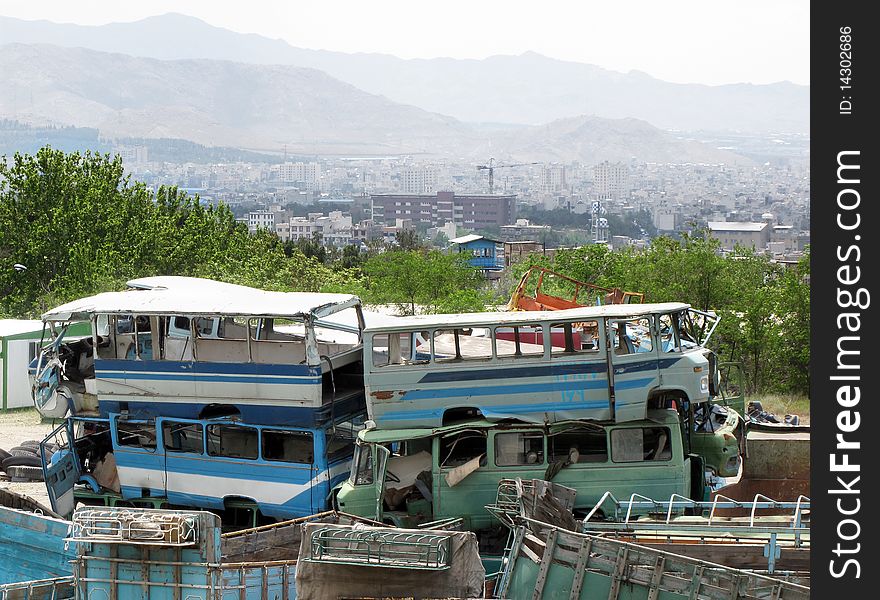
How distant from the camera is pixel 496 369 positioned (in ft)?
56.1

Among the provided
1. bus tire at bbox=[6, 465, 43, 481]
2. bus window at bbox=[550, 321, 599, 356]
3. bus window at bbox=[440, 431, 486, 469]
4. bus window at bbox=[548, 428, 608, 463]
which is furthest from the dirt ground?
bus window at bbox=[550, 321, 599, 356]

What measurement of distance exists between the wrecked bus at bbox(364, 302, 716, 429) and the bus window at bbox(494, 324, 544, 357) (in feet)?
0.07

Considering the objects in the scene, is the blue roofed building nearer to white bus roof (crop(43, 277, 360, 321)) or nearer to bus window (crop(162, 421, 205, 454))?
white bus roof (crop(43, 277, 360, 321))

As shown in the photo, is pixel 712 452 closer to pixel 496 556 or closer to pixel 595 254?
pixel 496 556

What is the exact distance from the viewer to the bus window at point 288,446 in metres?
18.5

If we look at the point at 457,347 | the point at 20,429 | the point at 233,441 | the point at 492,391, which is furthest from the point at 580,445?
the point at 20,429

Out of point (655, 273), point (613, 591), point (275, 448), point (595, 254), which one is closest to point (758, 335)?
point (655, 273)

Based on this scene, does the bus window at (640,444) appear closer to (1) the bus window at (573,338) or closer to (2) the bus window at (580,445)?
(2) the bus window at (580,445)

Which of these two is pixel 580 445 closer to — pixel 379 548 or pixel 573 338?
pixel 573 338

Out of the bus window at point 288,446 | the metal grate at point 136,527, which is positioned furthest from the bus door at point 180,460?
the metal grate at point 136,527

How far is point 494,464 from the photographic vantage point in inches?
660
